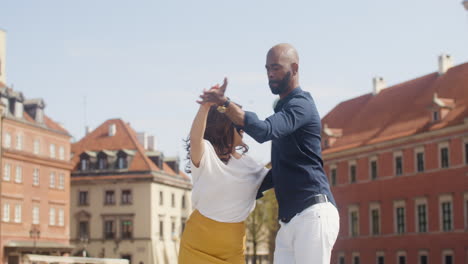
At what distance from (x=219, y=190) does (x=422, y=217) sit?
47836 mm

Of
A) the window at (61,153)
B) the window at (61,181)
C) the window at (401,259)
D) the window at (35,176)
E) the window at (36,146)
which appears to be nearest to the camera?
the window at (401,259)

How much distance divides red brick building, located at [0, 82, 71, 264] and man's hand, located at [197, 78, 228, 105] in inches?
2209

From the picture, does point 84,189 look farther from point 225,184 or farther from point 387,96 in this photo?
point 225,184

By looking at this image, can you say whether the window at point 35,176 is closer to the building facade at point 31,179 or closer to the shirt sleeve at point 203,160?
the building facade at point 31,179

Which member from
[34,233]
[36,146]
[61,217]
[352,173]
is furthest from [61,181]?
[352,173]

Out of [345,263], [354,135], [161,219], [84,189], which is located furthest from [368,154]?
[84,189]

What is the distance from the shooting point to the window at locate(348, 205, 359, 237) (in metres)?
58.8

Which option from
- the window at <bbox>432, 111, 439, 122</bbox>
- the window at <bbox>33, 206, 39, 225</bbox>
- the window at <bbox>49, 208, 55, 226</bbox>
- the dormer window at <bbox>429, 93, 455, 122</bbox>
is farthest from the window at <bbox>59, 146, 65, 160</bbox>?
the window at <bbox>432, 111, 439, 122</bbox>

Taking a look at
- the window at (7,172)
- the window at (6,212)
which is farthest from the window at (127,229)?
the window at (7,172)

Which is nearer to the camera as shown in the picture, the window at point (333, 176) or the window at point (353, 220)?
the window at point (353, 220)

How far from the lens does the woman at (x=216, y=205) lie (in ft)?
17.3

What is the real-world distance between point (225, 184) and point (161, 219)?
232 feet

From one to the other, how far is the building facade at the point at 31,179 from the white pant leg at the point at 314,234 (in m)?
55.8

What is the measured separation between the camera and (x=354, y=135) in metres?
61.2
